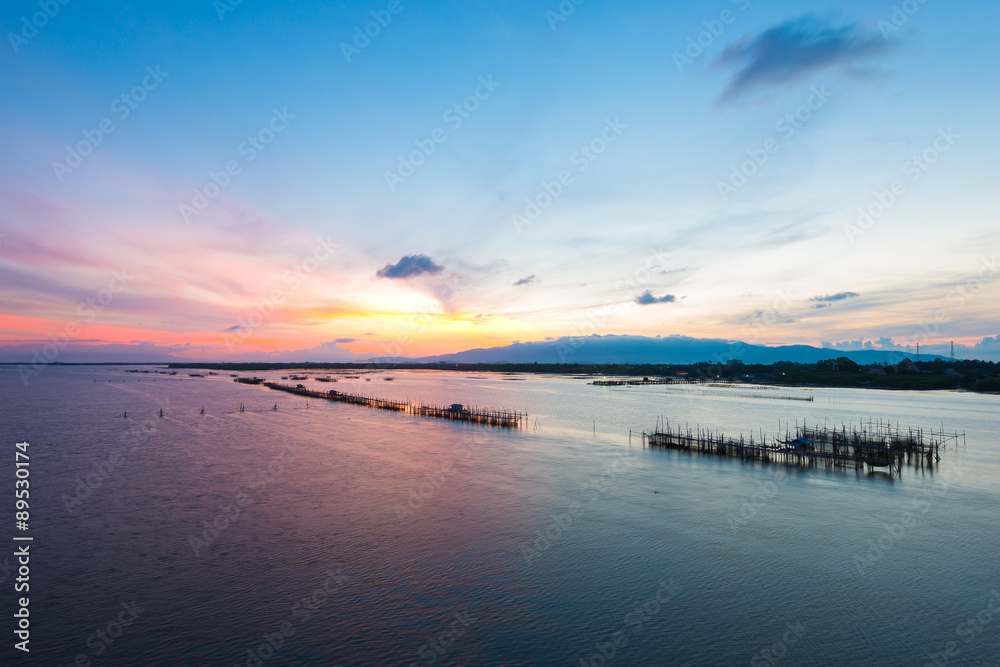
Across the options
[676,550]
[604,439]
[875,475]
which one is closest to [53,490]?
[676,550]

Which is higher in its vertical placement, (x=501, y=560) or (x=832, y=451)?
(x=832, y=451)

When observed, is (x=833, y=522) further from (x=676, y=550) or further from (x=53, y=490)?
(x=53, y=490)

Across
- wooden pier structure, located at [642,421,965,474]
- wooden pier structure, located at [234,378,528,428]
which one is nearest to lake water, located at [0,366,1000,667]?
wooden pier structure, located at [642,421,965,474]

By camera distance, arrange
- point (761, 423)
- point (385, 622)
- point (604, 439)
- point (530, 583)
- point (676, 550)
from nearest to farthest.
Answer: point (385, 622) → point (530, 583) → point (676, 550) → point (604, 439) → point (761, 423)

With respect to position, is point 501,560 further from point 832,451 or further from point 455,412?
point 455,412

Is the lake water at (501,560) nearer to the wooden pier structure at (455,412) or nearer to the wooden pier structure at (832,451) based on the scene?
the wooden pier structure at (832,451)

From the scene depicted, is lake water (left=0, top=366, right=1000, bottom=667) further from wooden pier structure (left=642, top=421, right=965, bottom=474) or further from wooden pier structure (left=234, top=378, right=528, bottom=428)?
wooden pier structure (left=234, top=378, right=528, bottom=428)

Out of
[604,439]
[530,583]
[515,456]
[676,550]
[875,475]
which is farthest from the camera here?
[604,439]

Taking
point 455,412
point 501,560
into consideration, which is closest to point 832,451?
point 501,560

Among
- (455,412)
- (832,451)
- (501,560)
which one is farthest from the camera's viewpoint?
(455,412)
